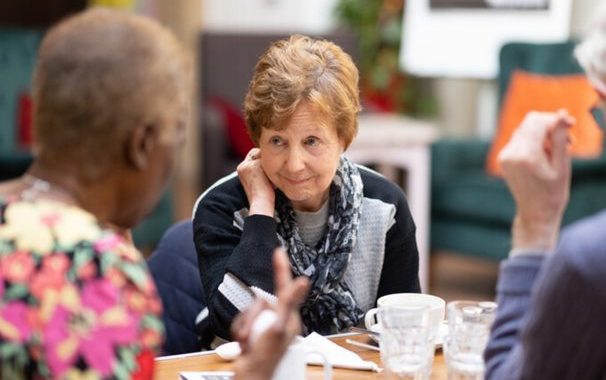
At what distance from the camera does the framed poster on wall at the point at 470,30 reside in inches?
224

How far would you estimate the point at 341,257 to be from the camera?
6.65ft

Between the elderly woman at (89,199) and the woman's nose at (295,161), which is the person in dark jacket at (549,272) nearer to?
the elderly woman at (89,199)

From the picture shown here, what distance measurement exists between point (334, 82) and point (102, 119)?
0.88 metres

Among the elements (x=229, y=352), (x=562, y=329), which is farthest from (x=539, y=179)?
(x=229, y=352)

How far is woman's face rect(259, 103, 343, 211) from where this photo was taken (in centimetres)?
201

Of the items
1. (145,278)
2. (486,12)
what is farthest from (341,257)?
(486,12)

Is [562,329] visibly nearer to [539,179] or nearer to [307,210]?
[539,179]

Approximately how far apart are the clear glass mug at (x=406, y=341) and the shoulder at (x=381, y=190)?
530 millimetres

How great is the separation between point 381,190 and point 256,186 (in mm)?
257

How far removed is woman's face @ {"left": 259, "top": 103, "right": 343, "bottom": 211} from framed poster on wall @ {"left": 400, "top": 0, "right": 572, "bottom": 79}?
150 inches

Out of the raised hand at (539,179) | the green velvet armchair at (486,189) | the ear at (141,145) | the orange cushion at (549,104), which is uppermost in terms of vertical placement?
the ear at (141,145)

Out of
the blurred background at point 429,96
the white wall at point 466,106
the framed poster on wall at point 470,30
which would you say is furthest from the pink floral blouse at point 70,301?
the white wall at point 466,106

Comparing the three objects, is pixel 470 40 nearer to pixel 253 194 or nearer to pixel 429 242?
pixel 429 242

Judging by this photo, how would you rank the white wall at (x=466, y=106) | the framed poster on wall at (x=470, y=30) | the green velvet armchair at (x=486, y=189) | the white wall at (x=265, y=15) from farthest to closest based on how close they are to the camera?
the white wall at (x=265, y=15) → the white wall at (x=466, y=106) → the framed poster on wall at (x=470, y=30) → the green velvet armchair at (x=486, y=189)
